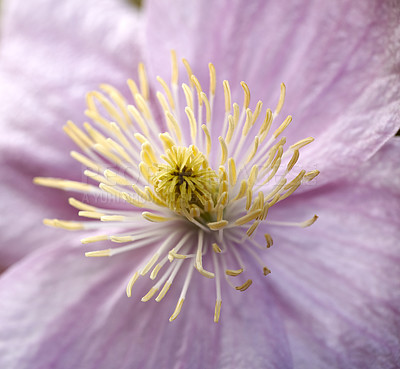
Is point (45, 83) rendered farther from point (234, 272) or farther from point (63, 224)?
point (234, 272)

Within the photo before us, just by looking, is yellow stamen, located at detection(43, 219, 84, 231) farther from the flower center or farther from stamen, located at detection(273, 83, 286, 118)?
stamen, located at detection(273, 83, 286, 118)

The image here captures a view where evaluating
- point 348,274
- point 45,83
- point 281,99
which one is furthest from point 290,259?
point 45,83

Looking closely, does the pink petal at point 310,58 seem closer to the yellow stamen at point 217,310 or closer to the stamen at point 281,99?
the stamen at point 281,99

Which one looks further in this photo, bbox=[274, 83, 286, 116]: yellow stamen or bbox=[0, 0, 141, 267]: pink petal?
bbox=[0, 0, 141, 267]: pink petal

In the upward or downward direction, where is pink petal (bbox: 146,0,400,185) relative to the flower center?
upward

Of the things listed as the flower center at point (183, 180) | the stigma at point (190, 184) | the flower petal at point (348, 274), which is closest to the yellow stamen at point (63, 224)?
the stigma at point (190, 184)

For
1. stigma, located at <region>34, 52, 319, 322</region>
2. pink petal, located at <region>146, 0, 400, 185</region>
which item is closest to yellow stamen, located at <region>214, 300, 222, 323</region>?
stigma, located at <region>34, 52, 319, 322</region>

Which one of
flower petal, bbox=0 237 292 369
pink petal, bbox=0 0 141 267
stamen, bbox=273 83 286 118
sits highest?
pink petal, bbox=0 0 141 267

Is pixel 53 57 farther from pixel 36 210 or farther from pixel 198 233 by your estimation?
pixel 198 233
